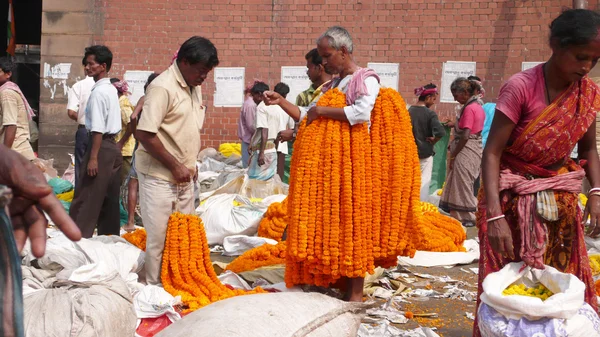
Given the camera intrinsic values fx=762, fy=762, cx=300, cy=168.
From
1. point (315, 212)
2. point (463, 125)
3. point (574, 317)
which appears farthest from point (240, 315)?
point (463, 125)

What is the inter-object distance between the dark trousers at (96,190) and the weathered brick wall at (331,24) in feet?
23.1

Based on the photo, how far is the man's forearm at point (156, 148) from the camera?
5230 millimetres

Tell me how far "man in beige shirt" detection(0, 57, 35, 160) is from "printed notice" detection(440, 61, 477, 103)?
7778 mm

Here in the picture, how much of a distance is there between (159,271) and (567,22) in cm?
340

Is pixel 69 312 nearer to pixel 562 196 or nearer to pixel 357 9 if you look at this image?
pixel 562 196

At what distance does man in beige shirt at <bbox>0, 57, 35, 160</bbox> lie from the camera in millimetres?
7539

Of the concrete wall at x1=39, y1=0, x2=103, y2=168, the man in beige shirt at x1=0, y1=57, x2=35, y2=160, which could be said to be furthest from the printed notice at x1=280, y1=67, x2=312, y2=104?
the man in beige shirt at x1=0, y1=57, x2=35, y2=160

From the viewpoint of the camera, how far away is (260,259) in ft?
22.1

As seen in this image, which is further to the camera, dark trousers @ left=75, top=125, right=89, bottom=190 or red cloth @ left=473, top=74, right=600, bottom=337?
dark trousers @ left=75, top=125, right=89, bottom=190

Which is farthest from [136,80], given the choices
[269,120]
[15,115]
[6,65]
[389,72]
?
[15,115]

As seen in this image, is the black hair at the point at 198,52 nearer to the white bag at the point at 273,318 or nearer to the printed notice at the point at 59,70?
the white bag at the point at 273,318

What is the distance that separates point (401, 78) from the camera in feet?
44.9

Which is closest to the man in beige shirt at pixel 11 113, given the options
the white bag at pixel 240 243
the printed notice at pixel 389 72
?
the white bag at pixel 240 243

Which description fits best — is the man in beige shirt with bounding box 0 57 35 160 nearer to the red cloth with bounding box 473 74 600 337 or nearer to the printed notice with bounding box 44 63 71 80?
the red cloth with bounding box 473 74 600 337
